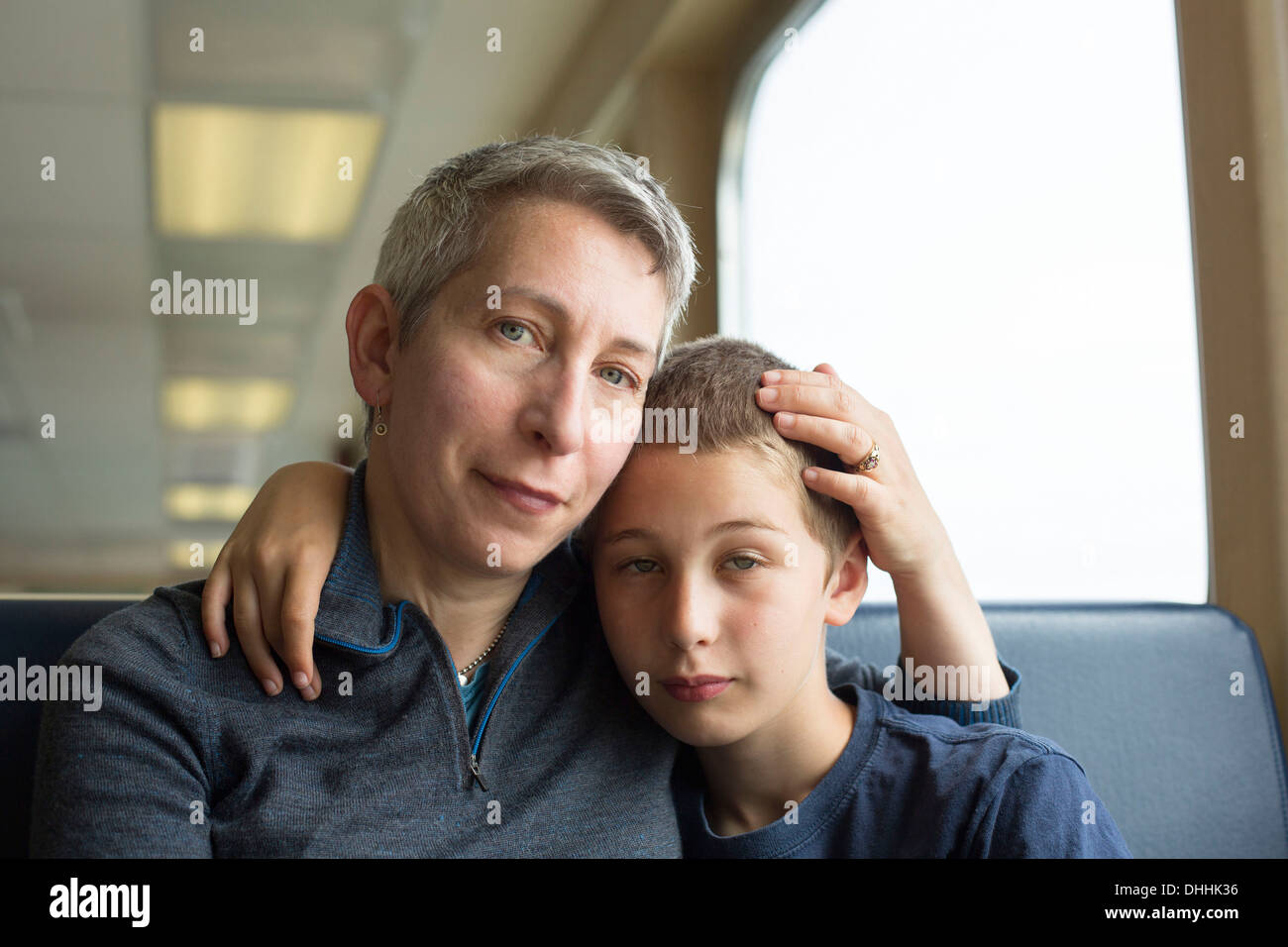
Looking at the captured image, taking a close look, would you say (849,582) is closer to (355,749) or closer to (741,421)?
(741,421)

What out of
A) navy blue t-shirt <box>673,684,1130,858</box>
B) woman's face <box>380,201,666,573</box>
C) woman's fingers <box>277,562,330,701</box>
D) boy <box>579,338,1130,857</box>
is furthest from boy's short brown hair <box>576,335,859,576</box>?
woman's fingers <box>277,562,330,701</box>

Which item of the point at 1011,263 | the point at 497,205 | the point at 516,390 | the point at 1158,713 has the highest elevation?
the point at 1011,263

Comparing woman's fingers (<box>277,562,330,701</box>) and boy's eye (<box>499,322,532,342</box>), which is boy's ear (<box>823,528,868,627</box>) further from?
woman's fingers (<box>277,562,330,701</box>)

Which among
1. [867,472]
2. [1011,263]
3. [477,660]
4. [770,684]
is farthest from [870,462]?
[1011,263]

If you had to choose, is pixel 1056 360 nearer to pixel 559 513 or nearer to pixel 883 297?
pixel 883 297

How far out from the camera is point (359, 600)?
1.03m

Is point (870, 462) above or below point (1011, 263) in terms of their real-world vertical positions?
below

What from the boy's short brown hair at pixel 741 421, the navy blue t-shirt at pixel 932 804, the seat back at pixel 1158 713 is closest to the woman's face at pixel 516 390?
the boy's short brown hair at pixel 741 421

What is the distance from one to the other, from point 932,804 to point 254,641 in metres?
0.69

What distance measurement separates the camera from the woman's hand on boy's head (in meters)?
1.10

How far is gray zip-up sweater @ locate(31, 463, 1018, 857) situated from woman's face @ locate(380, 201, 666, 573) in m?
0.13

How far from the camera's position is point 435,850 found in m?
0.98
